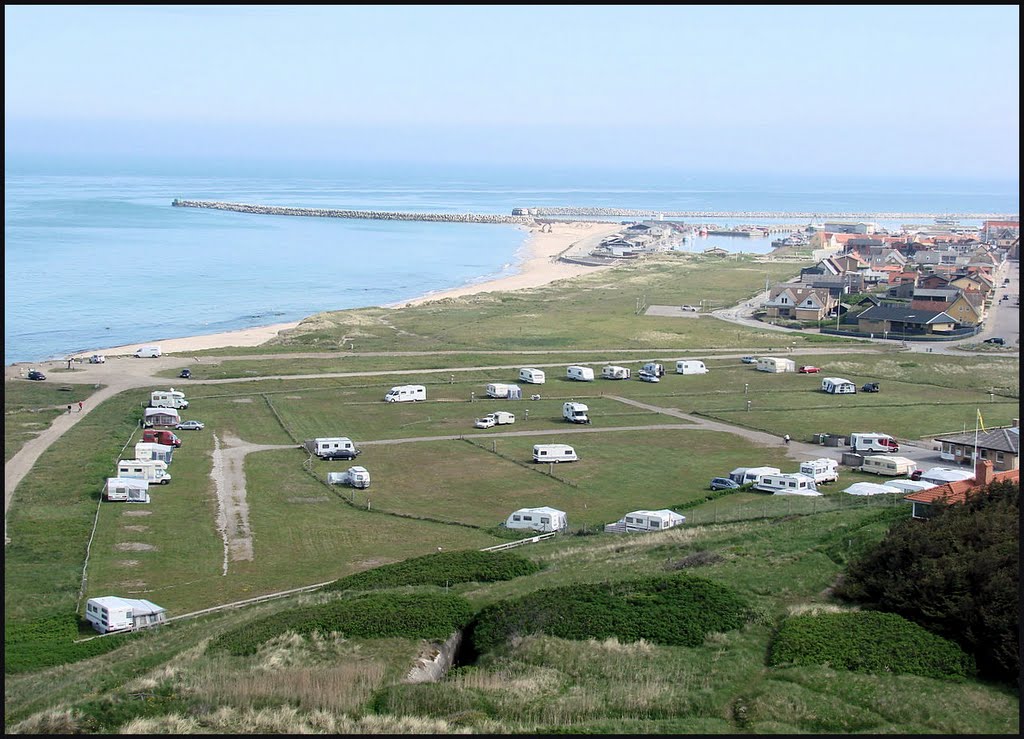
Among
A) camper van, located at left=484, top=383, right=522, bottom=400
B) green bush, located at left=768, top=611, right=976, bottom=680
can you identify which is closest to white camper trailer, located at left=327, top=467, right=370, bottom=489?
camper van, located at left=484, top=383, right=522, bottom=400

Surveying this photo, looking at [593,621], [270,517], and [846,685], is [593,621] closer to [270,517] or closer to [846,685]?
[846,685]

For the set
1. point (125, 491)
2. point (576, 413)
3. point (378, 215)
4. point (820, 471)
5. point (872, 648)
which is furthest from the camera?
point (378, 215)

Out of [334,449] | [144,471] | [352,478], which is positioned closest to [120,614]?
[144,471]

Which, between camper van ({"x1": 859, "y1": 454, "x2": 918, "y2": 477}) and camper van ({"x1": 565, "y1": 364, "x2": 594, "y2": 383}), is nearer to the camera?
camper van ({"x1": 859, "y1": 454, "x2": 918, "y2": 477})

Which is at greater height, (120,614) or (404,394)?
(120,614)

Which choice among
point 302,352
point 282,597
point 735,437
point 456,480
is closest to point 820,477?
point 735,437

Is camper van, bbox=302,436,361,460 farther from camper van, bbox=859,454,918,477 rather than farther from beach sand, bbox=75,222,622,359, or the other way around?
beach sand, bbox=75,222,622,359

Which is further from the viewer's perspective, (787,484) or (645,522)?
(787,484)

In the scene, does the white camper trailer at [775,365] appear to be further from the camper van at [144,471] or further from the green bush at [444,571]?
the green bush at [444,571]

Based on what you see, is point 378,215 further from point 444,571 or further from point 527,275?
point 444,571
